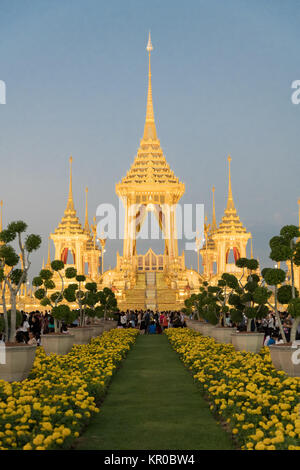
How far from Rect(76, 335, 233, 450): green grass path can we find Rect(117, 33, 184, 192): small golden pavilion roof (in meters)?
55.1

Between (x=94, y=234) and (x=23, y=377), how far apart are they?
7766 centimetres

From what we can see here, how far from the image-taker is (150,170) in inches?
2872

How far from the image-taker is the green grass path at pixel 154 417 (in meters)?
9.26

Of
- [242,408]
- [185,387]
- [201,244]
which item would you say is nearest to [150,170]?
[201,244]

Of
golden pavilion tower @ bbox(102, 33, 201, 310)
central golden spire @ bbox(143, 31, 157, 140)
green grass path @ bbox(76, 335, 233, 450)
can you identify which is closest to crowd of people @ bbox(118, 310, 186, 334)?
golden pavilion tower @ bbox(102, 33, 201, 310)

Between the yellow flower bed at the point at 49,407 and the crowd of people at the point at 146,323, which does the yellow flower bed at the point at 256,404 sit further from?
the crowd of people at the point at 146,323

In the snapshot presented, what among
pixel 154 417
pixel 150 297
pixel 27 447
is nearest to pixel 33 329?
pixel 154 417

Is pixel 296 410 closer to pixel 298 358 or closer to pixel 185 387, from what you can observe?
pixel 298 358

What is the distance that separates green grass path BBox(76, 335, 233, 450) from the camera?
30.4 feet

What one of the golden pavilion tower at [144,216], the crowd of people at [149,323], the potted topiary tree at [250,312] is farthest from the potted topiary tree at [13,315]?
the golden pavilion tower at [144,216]

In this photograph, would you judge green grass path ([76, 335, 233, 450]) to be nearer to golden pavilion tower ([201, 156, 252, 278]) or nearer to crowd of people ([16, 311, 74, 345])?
crowd of people ([16, 311, 74, 345])

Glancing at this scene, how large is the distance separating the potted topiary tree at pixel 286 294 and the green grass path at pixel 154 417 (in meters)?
2.31

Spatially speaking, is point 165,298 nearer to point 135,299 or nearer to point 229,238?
point 135,299

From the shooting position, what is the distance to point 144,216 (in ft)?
247
